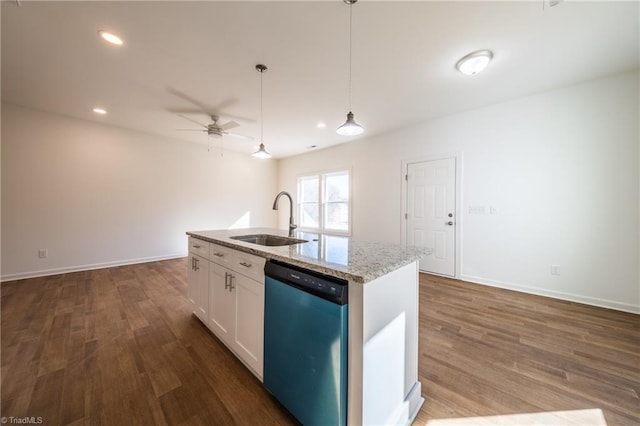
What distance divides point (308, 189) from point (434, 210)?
3494 mm

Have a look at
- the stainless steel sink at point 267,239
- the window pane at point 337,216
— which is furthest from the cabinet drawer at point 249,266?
the window pane at point 337,216

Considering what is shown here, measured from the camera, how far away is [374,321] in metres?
1.06

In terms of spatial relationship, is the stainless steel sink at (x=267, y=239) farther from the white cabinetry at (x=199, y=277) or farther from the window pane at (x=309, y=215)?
the window pane at (x=309, y=215)

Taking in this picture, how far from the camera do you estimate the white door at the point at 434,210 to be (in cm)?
384

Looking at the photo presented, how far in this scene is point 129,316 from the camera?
8.14 feet

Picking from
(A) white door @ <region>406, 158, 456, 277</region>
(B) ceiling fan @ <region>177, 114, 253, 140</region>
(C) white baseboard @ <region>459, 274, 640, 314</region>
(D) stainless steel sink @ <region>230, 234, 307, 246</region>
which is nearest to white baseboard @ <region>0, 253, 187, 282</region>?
(B) ceiling fan @ <region>177, 114, 253, 140</region>

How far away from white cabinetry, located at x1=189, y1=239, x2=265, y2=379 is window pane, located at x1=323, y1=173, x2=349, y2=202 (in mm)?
3903

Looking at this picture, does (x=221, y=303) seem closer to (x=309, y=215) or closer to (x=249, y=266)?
(x=249, y=266)

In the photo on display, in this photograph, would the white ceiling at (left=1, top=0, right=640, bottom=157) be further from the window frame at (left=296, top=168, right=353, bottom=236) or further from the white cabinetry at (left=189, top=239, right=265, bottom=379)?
the window frame at (left=296, top=168, right=353, bottom=236)

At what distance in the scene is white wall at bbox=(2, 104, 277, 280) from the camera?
366 centimetres

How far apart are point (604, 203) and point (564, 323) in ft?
5.09

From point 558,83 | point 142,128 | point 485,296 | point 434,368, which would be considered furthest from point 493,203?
point 142,128

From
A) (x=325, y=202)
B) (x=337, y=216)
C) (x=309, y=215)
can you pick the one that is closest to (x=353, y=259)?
(x=337, y=216)

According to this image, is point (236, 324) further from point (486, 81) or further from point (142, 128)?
point (142, 128)
